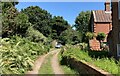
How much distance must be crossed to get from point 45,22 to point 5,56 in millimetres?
71829

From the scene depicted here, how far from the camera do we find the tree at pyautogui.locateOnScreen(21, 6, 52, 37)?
8756 centimetres

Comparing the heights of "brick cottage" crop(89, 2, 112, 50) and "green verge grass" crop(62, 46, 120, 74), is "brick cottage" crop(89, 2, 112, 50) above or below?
above

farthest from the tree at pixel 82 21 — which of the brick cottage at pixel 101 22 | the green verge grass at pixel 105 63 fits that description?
the green verge grass at pixel 105 63

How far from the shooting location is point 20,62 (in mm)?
20641

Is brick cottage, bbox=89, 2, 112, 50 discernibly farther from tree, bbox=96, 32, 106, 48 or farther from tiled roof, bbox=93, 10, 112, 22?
tree, bbox=96, 32, 106, 48

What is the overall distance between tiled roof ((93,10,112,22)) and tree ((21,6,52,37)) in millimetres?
38198

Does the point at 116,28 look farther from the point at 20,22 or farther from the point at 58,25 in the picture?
the point at 58,25

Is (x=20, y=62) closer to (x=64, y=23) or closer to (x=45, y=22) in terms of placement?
(x=45, y=22)

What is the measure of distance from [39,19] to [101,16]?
43.6 metres

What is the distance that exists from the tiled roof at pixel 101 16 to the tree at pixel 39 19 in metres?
38.2

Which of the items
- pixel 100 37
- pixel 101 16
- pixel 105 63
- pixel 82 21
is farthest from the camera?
pixel 82 21

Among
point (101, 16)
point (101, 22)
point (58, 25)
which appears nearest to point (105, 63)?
point (101, 22)

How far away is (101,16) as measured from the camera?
4978cm

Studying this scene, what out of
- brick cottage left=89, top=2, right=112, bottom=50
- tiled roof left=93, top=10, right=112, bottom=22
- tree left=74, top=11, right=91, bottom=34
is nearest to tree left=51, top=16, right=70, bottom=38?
tree left=74, top=11, right=91, bottom=34
